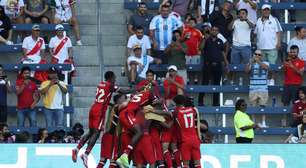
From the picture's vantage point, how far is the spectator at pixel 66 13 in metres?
32.3

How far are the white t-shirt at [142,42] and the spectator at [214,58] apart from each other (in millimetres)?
1351

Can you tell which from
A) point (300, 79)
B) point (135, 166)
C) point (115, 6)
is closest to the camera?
point (135, 166)

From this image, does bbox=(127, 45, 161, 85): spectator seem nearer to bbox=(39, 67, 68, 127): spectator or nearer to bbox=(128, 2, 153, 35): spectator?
bbox=(128, 2, 153, 35): spectator

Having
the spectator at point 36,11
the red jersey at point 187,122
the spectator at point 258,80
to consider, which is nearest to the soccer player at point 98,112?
the red jersey at point 187,122

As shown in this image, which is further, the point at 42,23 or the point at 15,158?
the point at 42,23

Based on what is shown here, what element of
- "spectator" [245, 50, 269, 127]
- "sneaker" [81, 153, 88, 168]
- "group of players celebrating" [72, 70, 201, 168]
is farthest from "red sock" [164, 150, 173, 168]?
"spectator" [245, 50, 269, 127]

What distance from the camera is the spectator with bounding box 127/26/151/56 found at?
31.4 meters

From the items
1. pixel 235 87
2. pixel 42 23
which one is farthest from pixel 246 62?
pixel 42 23

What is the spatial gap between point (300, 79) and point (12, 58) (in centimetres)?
701

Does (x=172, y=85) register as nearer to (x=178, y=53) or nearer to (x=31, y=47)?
(x=178, y=53)

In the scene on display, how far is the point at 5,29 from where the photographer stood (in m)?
32.1

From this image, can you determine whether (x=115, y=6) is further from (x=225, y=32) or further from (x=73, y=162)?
(x=73, y=162)

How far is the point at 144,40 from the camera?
103 feet

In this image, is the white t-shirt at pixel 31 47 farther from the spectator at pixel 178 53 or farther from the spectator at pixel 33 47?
the spectator at pixel 178 53
